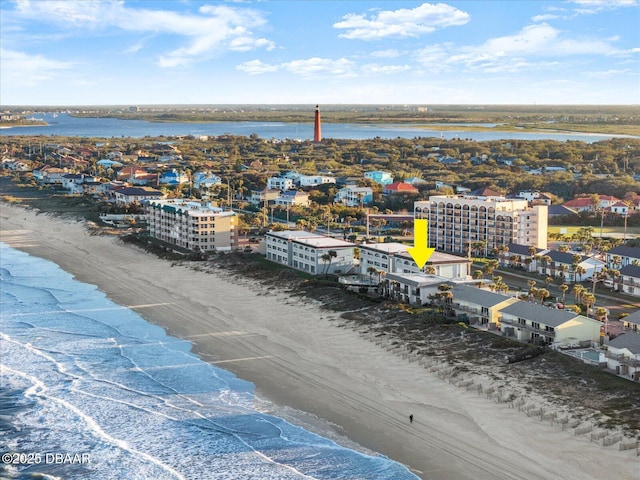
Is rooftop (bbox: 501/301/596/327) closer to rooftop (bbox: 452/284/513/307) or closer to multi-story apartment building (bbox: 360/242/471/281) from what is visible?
rooftop (bbox: 452/284/513/307)

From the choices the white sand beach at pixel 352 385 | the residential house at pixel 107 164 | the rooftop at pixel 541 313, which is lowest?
the white sand beach at pixel 352 385

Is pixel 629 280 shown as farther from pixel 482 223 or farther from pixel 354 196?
pixel 354 196

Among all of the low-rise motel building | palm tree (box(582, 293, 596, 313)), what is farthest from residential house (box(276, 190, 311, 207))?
palm tree (box(582, 293, 596, 313))

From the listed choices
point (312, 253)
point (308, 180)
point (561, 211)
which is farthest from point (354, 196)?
point (312, 253)

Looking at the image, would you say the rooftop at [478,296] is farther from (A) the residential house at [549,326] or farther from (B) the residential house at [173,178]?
(B) the residential house at [173,178]

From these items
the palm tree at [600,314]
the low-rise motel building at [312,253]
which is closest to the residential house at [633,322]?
the palm tree at [600,314]

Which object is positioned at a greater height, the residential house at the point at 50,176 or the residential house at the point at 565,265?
the residential house at the point at 50,176

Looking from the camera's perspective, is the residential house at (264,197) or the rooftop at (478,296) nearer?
the rooftop at (478,296)

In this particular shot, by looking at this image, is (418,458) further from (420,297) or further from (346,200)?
(346,200)
